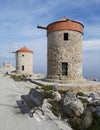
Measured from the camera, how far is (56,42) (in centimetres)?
1988

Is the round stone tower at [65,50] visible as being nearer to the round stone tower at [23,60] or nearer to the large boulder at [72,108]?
the large boulder at [72,108]

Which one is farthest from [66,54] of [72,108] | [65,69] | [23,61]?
[23,61]

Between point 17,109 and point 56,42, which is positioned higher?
point 56,42

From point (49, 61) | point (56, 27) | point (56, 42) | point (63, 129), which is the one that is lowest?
point (63, 129)

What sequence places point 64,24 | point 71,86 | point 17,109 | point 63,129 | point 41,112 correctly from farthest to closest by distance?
point 64,24 < point 71,86 < point 17,109 < point 41,112 < point 63,129

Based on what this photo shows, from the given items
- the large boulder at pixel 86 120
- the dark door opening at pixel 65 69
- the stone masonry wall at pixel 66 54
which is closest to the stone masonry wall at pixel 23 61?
the stone masonry wall at pixel 66 54

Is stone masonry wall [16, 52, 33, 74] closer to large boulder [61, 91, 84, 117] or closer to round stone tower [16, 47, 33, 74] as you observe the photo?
round stone tower [16, 47, 33, 74]

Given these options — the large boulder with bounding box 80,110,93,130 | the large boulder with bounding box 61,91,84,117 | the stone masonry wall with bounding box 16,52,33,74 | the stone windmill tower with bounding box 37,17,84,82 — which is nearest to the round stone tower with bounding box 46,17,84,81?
the stone windmill tower with bounding box 37,17,84,82

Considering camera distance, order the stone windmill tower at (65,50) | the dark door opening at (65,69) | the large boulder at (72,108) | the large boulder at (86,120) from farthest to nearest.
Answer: the dark door opening at (65,69) → the stone windmill tower at (65,50) → the large boulder at (72,108) → the large boulder at (86,120)

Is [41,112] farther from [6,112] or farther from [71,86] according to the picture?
[71,86]

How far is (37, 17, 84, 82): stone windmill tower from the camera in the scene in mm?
19656

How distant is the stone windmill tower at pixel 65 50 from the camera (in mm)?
19656

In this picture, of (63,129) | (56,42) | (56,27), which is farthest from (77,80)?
(63,129)

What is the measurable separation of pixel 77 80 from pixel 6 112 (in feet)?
41.4
